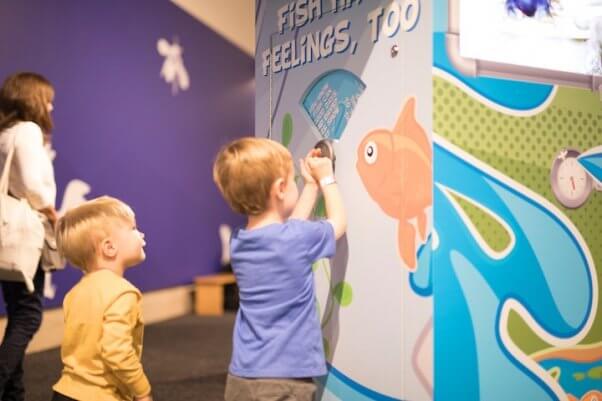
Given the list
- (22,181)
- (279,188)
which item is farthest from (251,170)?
(22,181)

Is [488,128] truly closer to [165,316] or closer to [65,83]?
[65,83]

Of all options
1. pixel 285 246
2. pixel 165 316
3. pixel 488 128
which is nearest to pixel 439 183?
pixel 488 128

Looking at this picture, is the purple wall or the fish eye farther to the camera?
the purple wall

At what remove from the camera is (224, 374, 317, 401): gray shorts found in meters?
1.58

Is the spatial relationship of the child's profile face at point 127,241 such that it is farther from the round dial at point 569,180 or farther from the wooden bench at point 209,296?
the wooden bench at point 209,296

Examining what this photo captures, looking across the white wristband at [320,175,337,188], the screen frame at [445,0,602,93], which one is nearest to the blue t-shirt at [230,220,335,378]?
the white wristband at [320,175,337,188]

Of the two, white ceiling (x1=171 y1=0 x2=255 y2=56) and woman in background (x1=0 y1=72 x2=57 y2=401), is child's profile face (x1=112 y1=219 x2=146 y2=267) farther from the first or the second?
white ceiling (x1=171 y1=0 x2=255 y2=56)

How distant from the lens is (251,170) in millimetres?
1599

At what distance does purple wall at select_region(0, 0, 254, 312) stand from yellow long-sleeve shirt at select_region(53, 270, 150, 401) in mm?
2562

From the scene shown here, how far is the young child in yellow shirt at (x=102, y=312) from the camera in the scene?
1646mm

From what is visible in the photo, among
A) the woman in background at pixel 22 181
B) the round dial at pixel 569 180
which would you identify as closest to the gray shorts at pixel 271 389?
the round dial at pixel 569 180

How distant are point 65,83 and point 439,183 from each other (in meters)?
3.31

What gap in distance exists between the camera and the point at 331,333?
69.6 inches

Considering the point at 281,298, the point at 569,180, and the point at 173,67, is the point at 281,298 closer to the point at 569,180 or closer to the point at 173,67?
the point at 569,180
